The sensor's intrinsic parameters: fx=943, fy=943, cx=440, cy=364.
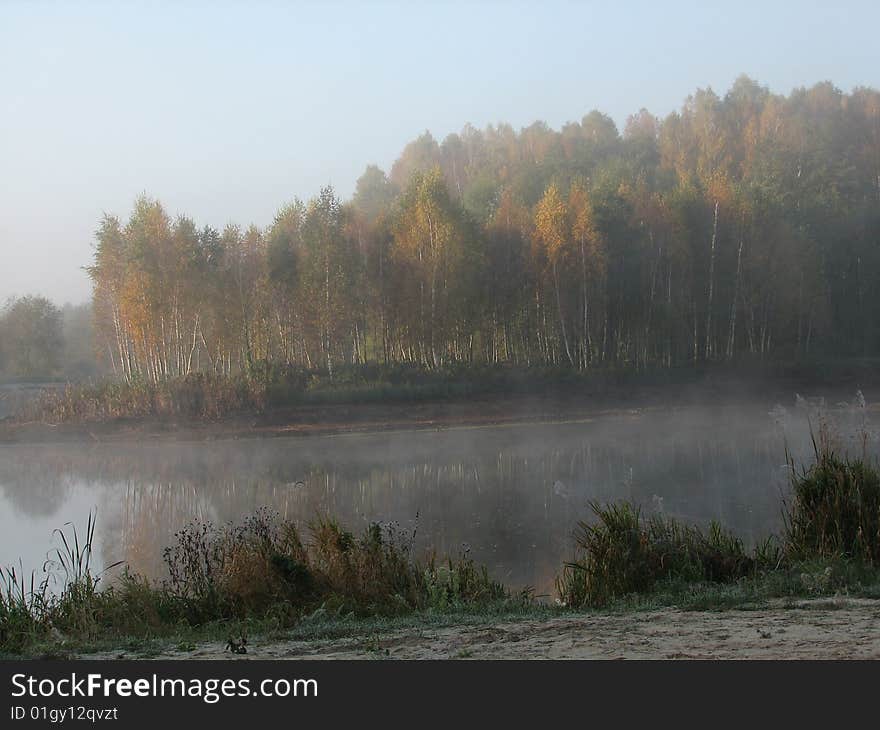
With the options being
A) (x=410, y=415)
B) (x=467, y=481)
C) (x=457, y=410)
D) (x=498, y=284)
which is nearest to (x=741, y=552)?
(x=467, y=481)

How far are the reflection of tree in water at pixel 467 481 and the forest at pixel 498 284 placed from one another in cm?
779

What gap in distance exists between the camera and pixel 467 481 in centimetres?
1644

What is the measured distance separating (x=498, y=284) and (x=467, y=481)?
18.4m

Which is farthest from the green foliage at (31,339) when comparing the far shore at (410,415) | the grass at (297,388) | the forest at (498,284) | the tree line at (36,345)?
the far shore at (410,415)

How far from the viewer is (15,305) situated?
43.0 meters

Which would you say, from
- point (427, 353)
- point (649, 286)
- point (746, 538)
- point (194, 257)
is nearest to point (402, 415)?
point (427, 353)

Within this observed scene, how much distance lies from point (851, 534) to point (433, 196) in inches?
1106

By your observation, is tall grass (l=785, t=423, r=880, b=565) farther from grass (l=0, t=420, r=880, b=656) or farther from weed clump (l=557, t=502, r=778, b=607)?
weed clump (l=557, t=502, r=778, b=607)

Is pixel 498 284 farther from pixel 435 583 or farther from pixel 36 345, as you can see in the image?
pixel 435 583

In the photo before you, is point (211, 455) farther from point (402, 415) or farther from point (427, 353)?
point (427, 353)

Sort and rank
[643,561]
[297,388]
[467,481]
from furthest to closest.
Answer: [297,388] → [467,481] → [643,561]

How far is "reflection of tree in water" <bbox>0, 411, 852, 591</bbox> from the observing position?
11492 mm
